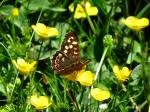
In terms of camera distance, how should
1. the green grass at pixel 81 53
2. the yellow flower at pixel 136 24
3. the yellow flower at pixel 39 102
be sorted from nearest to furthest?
the yellow flower at pixel 39 102
the green grass at pixel 81 53
the yellow flower at pixel 136 24

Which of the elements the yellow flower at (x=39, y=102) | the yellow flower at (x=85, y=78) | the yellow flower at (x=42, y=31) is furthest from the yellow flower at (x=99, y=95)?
the yellow flower at (x=42, y=31)

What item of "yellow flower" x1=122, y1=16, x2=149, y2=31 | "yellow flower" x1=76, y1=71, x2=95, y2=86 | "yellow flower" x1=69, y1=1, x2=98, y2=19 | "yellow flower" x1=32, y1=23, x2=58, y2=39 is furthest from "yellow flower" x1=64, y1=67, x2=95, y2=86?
"yellow flower" x1=69, y1=1, x2=98, y2=19

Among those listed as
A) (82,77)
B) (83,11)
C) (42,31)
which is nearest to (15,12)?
(83,11)

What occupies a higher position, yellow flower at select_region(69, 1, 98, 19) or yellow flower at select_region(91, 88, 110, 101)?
yellow flower at select_region(69, 1, 98, 19)

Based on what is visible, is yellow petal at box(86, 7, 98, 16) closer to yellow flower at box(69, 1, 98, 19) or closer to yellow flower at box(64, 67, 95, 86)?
yellow flower at box(69, 1, 98, 19)

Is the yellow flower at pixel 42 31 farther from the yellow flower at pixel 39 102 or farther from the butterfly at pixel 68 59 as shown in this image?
the yellow flower at pixel 39 102

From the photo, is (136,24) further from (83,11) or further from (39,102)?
(39,102)
